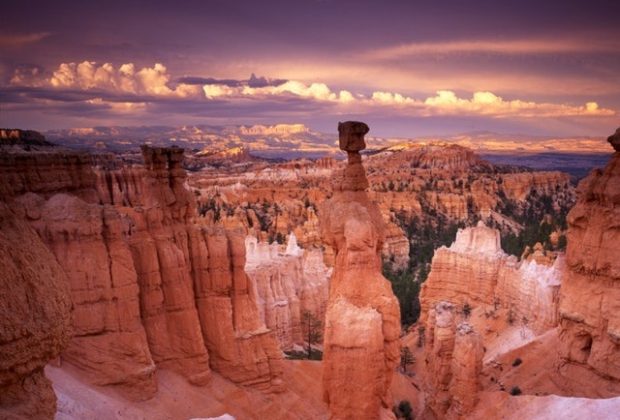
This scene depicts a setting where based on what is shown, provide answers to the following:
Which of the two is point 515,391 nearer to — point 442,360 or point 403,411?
point 442,360

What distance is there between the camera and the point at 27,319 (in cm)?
436

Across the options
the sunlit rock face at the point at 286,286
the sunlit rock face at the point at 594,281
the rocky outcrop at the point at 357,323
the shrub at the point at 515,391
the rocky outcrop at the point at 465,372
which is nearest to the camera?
the rocky outcrop at the point at 357,323

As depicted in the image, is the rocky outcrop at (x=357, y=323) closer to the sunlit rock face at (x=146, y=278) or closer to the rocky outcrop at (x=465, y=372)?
the sunlit rock face at (x=146, y=278)

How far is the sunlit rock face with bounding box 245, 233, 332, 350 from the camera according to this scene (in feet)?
83.3

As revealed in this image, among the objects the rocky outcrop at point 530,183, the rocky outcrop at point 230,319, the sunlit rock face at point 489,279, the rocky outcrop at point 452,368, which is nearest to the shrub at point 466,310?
the sunlit rock face at point 489,279

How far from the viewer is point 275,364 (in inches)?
616

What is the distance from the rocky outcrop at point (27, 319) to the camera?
423 cm

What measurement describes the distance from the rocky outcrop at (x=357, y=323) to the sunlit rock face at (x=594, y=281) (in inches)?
244

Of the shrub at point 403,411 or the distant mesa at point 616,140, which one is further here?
the shrub at point 403,411

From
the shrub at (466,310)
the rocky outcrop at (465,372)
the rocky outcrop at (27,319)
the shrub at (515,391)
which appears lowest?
the shrub at (466,310)

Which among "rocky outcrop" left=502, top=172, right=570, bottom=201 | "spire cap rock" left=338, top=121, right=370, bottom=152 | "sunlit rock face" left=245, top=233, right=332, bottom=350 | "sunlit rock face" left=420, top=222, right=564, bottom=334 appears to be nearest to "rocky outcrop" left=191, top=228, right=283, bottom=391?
"spire cap rock" left=338, top=121, right=370, bottom=152

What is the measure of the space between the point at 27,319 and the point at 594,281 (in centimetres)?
1524

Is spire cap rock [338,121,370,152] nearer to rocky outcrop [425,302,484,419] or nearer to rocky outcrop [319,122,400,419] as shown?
rocky outcrop [319,122,400,419]

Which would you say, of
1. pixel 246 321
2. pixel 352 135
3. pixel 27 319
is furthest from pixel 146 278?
pixel 27 319
